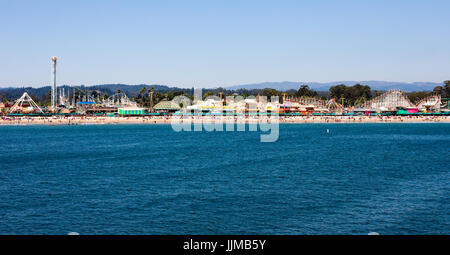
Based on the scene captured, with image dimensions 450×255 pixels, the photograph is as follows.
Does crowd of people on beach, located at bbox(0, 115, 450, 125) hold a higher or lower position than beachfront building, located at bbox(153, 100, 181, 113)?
lower

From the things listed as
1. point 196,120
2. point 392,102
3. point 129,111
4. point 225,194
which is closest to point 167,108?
point 129,111

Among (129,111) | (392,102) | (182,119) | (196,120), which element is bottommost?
(196,120)

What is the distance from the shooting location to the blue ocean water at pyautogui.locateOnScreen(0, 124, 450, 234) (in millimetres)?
19016

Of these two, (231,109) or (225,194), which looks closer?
(225,194)

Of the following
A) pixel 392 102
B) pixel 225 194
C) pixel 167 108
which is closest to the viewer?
pixel 225 194

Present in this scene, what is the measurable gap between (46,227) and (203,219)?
6457mm

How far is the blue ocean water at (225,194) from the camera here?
19016mm

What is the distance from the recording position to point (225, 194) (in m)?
25.4

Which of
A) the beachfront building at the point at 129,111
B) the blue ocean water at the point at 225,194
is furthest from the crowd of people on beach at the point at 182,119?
the blue ocean water at the point at 225,194

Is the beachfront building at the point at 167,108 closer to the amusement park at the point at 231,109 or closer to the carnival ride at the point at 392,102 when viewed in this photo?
the amusement park at the point at 231,109

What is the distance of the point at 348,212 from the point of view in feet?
68.9

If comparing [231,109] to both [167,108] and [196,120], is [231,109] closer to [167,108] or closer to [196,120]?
[196,120]

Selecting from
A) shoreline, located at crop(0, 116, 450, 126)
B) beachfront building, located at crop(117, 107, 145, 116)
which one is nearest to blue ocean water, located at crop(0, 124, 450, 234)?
shoreline, located at crop(0, 116, 450, 126)

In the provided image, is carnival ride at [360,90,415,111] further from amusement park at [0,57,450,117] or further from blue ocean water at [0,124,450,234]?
blue ocean water at [0,124,450,234]
